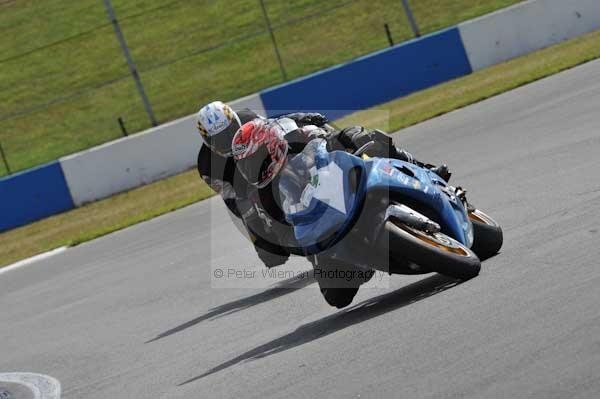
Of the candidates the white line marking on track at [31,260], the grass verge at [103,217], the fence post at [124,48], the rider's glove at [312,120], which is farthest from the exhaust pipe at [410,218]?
the fence post at [124,48]

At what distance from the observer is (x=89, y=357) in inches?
365

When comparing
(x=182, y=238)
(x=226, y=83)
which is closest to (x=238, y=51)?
(x=226, y=83)

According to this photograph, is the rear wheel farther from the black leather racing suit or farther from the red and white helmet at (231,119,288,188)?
the red and white helmet at (231,119,288,188)

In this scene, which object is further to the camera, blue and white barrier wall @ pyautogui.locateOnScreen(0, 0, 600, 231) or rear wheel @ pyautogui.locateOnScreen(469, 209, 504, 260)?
blue and white barrier wall @ pyautogui.locateOnScreen(0, 0, 600, 231)

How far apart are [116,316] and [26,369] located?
1.43 metres

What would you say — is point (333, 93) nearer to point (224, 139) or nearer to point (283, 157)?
point (224, 139)

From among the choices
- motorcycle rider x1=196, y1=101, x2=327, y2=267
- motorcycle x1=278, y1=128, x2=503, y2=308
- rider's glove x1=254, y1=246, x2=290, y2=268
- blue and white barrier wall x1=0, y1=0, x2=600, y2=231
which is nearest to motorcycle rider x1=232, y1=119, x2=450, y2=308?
motorcycle x1=278, y1=128, x2=503, y2=308

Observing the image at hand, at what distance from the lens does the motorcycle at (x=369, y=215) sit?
693 cm

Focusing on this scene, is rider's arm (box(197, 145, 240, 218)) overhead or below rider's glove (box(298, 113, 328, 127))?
below

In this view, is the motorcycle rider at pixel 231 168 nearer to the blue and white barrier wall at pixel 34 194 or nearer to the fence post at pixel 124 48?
the blue and white barrier wall at pixel 34 194

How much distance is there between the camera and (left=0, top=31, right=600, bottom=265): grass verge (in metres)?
17.5

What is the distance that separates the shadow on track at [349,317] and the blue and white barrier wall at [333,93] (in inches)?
→ 489

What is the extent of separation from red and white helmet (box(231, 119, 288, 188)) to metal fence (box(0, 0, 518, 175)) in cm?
Answer: 1551

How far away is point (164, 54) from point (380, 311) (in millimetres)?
20593
